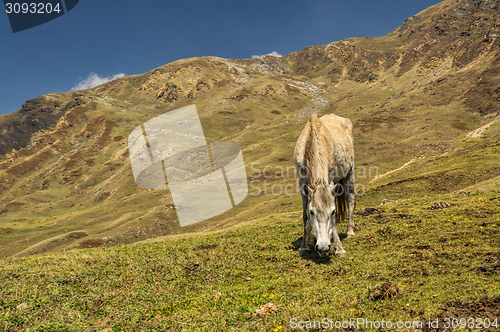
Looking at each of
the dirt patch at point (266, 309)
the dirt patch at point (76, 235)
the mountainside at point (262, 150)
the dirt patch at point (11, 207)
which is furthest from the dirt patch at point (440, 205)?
the dirt patch at point (11, 207)

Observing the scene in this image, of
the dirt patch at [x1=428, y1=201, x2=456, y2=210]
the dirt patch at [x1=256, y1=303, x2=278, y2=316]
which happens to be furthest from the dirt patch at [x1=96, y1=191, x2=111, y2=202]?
the dirt patch at [x1=256, y1=303, x2=278, y2=316]

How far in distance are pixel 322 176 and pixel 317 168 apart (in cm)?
40

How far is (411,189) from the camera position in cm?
3198

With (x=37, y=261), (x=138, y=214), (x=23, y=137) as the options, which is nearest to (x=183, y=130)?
(x=138, y=214)

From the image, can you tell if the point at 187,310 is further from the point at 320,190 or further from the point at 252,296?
the point at 320,190

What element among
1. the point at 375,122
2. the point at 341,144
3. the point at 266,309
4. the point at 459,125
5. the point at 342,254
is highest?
the point at 375,122

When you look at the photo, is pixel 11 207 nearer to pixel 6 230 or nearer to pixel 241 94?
pixel 6 230

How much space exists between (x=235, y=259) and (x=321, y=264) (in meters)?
4.21

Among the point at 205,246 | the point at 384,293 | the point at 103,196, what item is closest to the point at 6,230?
the point at 103,196

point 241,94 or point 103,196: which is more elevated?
point 241,94

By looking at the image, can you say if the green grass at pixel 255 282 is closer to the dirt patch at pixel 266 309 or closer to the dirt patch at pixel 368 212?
the dirt patch at pixel 266 309

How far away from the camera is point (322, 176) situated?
1060cm

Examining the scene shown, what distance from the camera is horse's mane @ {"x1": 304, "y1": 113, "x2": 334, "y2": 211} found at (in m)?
10.4

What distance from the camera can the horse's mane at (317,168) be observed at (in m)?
10.4
